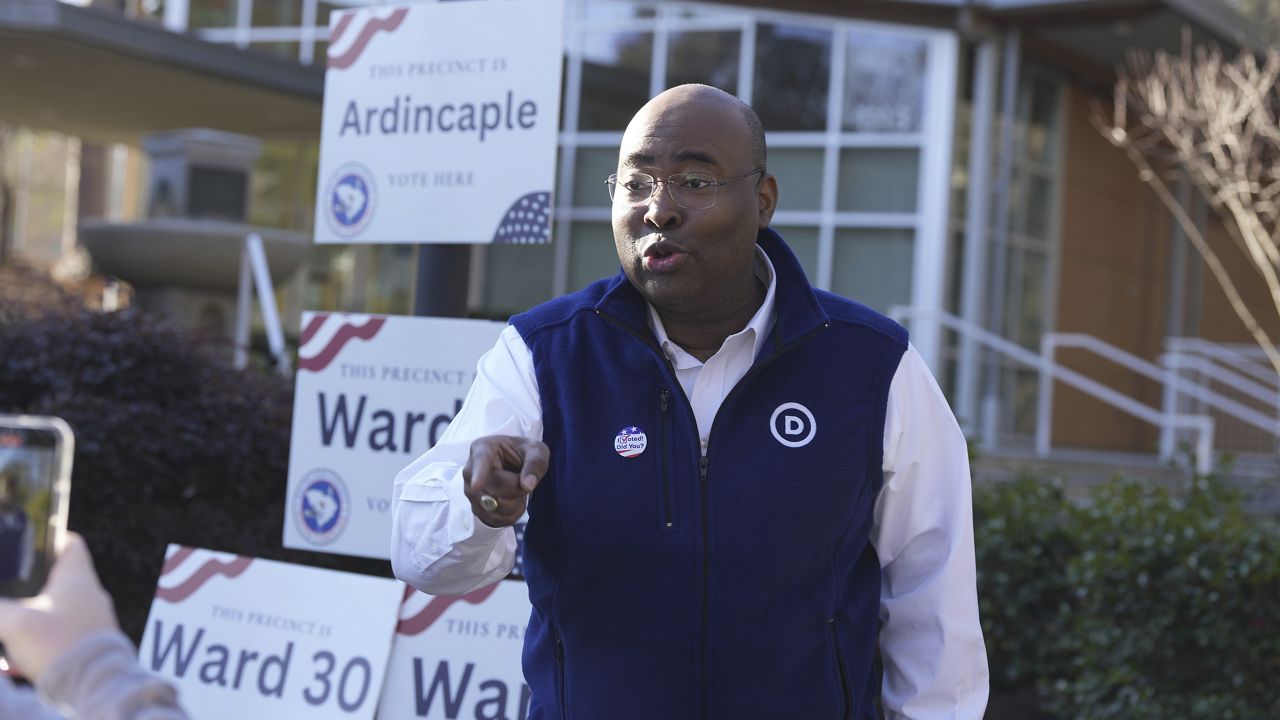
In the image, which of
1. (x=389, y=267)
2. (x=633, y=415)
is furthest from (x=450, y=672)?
(x=389, y=267)

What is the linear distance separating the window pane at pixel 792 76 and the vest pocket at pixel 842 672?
1112 centimetres

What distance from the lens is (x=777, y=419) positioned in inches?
104

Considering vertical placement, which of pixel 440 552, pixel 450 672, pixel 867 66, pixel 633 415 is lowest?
pixel 450 672

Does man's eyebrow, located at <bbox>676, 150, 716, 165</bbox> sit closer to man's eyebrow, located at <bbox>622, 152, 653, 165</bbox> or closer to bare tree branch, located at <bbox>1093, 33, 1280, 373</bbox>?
man's eyebrow, located at <bbox>622, 152, 653, 165</bbox>

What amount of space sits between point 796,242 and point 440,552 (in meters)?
11.2

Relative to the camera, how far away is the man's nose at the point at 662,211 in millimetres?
2676

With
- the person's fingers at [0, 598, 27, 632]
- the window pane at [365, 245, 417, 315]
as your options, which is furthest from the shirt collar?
the window pane at [365, 245, 417, 315]

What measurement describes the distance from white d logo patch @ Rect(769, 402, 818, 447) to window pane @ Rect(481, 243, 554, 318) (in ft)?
38.6

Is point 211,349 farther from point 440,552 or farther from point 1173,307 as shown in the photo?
point 1173,307

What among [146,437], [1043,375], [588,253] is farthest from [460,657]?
[1043,375]

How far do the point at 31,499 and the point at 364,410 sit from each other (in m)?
2.67

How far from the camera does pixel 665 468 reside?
257cm

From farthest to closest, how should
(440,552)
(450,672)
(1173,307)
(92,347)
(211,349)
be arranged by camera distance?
(1173,307), (211,349), (92,347), (450,672), (440,552)

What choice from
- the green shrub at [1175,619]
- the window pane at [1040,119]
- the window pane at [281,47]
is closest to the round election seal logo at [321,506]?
the green shrub at [1175,619]
